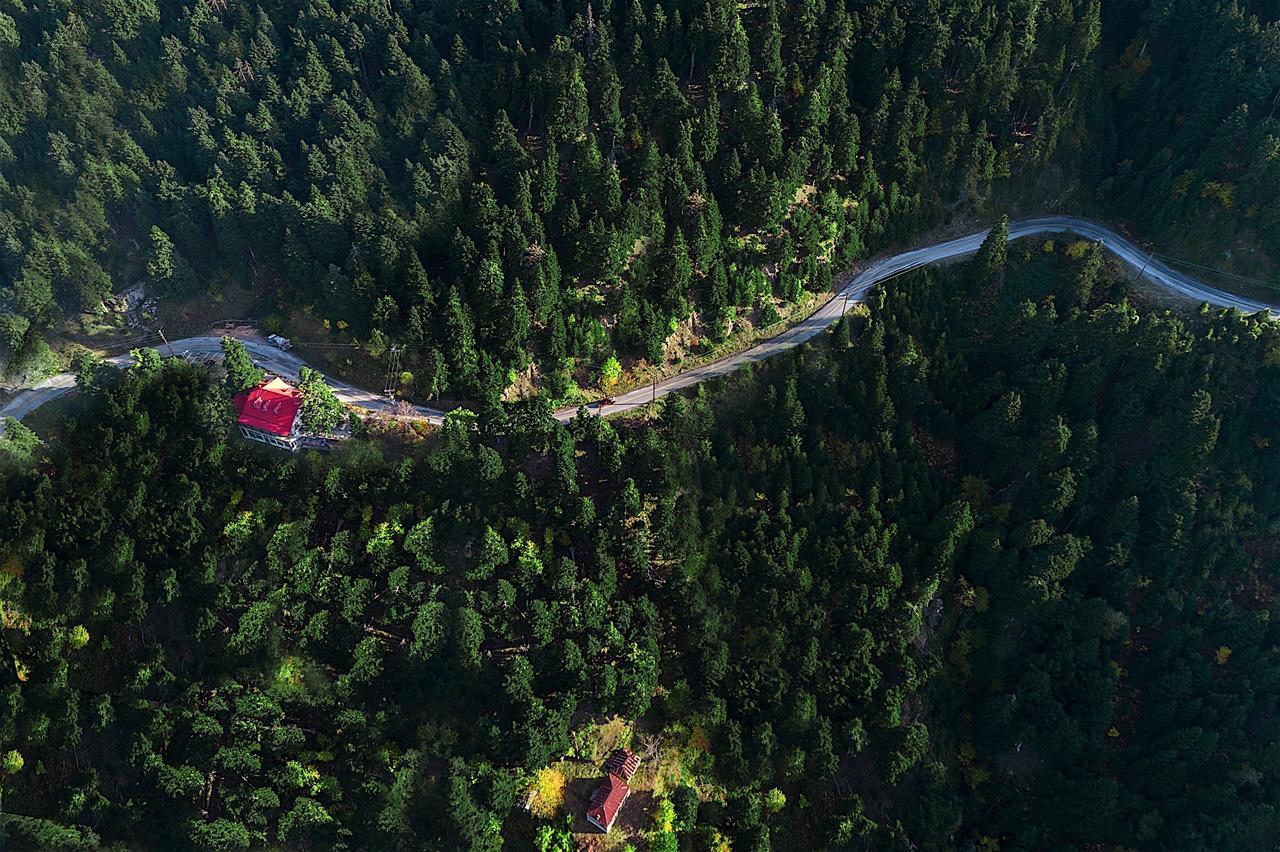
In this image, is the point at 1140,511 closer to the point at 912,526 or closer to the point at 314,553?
the point at 912,526

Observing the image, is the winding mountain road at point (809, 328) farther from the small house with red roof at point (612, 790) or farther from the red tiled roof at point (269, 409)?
the small house with red roof at point (612, 790)

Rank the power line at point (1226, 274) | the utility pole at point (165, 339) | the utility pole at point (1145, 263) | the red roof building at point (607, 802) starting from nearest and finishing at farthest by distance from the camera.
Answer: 1. the red roof building at point (607, 802)
2. the utility pole at point (165, 339)
3. the power line at point (1226, 274)
4. the utility pole at point (1145, 263)

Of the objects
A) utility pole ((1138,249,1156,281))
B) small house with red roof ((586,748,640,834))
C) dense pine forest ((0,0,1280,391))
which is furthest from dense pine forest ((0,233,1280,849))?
dense pine forest ((0,0,1280,391))

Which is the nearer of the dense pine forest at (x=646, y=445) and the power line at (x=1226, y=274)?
the dense pine forest at (x=646, y=445)

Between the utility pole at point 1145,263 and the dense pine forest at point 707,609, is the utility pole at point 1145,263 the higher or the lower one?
the higher one

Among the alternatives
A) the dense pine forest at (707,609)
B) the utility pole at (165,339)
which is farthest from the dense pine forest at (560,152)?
the dense pine forest at (707,609)

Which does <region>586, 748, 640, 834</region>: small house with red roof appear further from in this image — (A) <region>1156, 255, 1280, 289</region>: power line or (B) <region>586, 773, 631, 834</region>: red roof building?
(A) <region>1156, 255, 1280, 289</region>: power line

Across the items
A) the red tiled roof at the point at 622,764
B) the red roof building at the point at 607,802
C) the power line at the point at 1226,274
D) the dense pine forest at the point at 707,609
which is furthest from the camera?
the power line at the point at 1226,274
